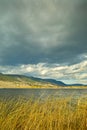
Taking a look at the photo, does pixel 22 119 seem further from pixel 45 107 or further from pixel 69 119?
pixel 69 119

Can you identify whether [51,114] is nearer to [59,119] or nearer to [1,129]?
[59,119]

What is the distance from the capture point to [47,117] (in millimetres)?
8008

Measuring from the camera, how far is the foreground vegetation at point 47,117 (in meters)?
7.63

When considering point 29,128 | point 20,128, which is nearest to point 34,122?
point 29,128

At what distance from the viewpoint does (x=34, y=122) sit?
24.7 feet

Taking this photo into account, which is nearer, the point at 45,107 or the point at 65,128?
the point at 65,128

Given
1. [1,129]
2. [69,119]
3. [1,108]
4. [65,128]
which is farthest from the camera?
[1,108]

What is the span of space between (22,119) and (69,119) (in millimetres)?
1899

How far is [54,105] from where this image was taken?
8.94 metres

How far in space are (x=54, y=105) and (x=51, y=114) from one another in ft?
2.29

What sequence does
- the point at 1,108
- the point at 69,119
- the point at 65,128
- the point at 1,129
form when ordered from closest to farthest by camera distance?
1. the point at 1,129
2. the point at 65,128
3. the point at 69,119
4. the point at 1,108

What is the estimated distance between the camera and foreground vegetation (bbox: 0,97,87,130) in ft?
25.0

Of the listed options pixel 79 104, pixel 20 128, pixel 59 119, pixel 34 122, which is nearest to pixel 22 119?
pixel 20 128

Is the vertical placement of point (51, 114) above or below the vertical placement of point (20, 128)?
above
